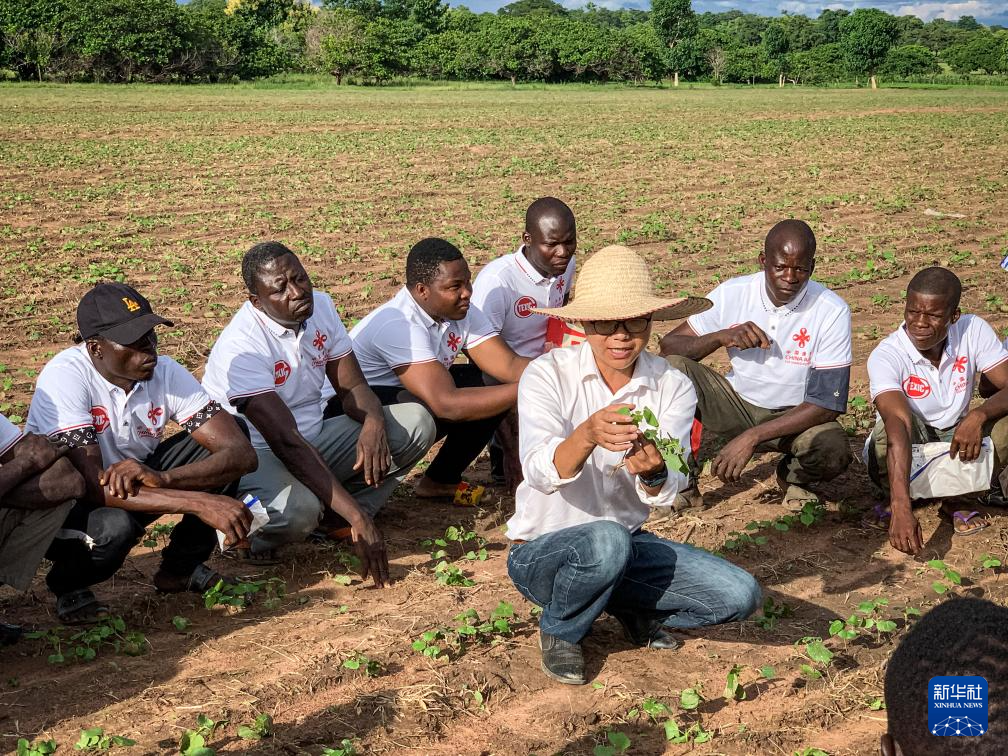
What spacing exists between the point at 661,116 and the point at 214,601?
34.9 m

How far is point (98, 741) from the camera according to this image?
12.2 ft

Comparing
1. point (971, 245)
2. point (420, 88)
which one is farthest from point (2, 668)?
point (420, 88)

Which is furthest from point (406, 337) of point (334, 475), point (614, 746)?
point (614, 746)

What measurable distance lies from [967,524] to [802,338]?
131 cm

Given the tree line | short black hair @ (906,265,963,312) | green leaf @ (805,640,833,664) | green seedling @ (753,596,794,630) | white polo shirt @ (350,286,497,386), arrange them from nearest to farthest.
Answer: green leaf @ (805,640,833,664)
green seedling @ (753,596,794,630)
short black hair @ (906,265,963,312)
white polo shirt @ (350,286,497,386)
the tree line

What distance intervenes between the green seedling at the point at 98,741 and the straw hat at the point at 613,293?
210 centimetres

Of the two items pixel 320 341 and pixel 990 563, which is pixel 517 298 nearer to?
pixel 320 341

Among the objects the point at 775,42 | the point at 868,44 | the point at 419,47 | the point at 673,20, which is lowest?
the point at 419,47

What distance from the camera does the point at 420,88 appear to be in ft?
193

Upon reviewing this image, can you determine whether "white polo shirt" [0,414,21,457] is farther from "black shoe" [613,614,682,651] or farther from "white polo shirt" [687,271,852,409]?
"white polo shirt" [687,271,852,409]

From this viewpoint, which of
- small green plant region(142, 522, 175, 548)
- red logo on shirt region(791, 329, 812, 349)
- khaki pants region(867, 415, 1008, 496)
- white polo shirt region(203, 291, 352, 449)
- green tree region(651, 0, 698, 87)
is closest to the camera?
white polo shirt region(203, 291, 352, 449)

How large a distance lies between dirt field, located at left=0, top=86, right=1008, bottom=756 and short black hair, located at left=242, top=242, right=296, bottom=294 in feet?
4.70

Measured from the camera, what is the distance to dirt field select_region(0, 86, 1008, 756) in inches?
156

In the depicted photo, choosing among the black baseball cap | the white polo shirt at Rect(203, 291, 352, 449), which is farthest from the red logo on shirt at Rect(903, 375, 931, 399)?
the black baseball cap
